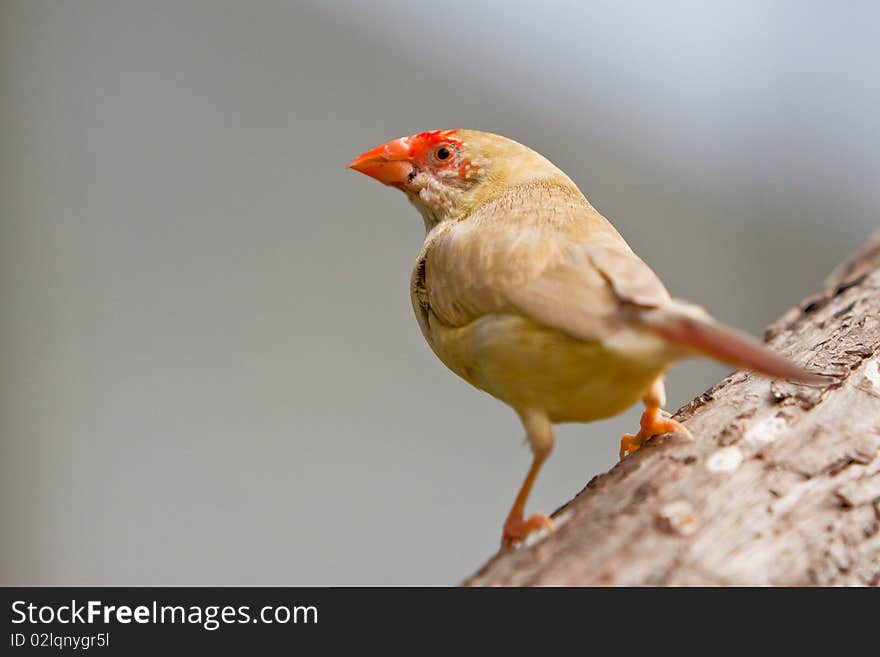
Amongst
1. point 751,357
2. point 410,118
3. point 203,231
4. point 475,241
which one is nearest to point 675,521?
point 751,357

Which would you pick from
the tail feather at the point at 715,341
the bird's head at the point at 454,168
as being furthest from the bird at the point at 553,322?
the bird's head at the point at 454,168

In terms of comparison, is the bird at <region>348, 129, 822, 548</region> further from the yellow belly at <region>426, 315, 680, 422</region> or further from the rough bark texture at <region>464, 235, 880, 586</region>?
the rough bark texture at <region>464, 235, 880, 586</region>

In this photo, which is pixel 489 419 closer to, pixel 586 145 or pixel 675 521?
pixel 586 145

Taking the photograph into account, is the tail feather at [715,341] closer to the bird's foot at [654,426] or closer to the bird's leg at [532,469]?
the bird's leg at [532,469]

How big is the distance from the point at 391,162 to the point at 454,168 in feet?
0.81

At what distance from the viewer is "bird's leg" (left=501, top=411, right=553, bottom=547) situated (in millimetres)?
2203

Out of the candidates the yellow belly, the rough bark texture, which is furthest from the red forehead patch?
the rough bark texture

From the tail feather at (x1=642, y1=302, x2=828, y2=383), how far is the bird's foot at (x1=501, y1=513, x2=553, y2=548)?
58 centimetres

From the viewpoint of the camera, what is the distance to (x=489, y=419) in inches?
282

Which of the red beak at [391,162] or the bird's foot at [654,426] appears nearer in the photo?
the bird's foot at [654,426]

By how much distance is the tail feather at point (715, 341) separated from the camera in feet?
5.97

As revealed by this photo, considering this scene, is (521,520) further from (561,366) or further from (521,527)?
(561,366)

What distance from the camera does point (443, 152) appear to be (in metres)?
3.01
